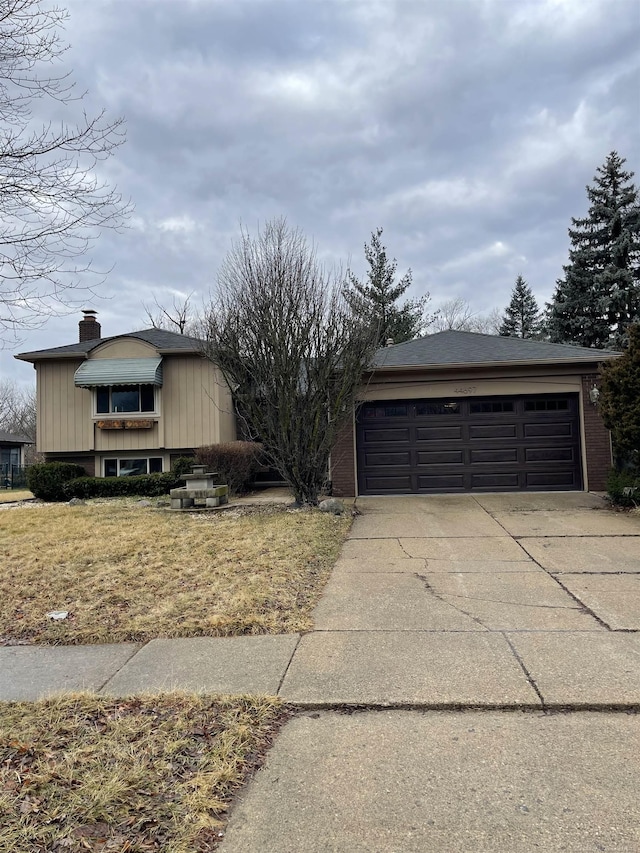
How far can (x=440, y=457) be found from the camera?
38.4 ft

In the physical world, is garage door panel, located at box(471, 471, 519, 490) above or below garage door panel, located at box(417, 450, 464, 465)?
below

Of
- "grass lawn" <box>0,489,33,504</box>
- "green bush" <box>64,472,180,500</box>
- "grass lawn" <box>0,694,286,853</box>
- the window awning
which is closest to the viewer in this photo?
"grass lawn" <box>0,694,286,853</box>

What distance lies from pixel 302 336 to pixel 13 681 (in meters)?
6.83

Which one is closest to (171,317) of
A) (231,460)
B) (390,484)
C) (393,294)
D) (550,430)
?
(393,294)

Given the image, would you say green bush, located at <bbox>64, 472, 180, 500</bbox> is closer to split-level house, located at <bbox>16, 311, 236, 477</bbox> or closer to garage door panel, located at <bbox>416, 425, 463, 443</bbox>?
split-level house, located at <bbox>16, 311, 236, 477</bbox>

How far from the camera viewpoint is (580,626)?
13.3ft

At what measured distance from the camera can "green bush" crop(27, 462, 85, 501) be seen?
1324 cm

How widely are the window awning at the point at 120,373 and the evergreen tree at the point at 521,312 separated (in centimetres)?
2678

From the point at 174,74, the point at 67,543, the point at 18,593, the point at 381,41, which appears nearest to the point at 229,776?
the point at 18,593

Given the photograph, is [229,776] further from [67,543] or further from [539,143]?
[539,143]

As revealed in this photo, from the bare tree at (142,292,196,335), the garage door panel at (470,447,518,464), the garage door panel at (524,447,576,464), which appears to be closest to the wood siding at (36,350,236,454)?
the garage door panel at (470,447,518,464)

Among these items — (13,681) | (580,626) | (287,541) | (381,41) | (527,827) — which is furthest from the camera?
(381,41)

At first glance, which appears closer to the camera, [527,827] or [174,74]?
[527,827]

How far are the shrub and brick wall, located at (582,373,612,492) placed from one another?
7.33 metres
